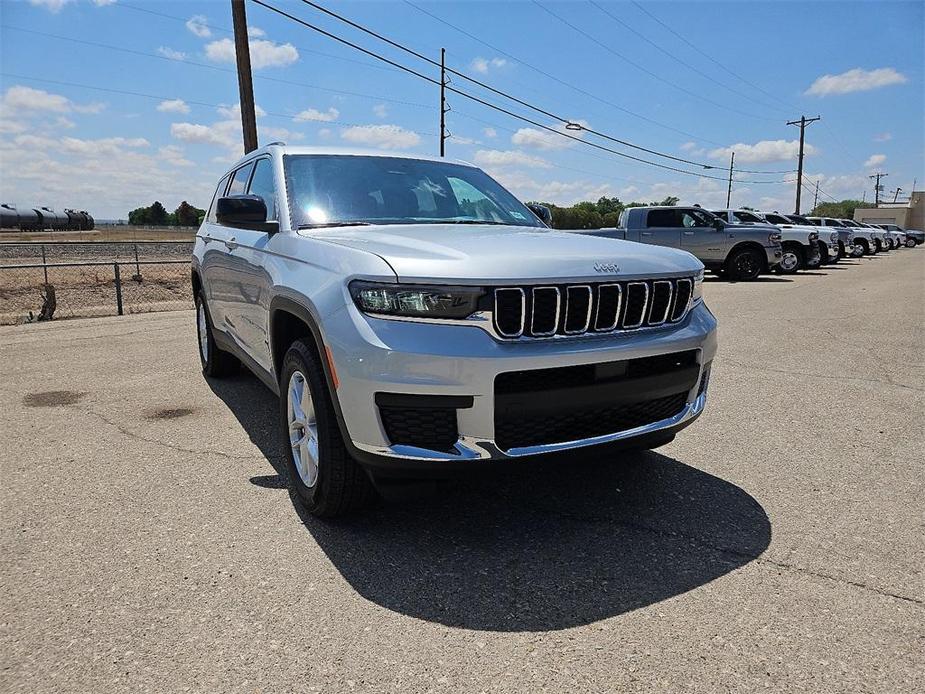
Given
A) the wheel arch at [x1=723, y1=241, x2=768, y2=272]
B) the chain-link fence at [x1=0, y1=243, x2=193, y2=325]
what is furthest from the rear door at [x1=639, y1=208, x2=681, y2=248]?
the chain-link fence at [x1=0, y1=243, x2=193, y2=325]

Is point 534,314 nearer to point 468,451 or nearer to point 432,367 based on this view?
point 432,367

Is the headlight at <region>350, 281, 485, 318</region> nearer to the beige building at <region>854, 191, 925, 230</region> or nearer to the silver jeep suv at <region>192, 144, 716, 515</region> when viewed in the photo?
the silver jeep suv at <region>192, 144, 716, 515</region>

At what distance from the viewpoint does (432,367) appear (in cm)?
256

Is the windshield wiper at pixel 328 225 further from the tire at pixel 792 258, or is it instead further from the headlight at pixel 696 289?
the tire at pixel 792 258

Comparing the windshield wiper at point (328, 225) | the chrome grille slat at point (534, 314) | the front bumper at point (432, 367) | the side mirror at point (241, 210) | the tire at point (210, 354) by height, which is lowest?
the tire at point (210, 354)

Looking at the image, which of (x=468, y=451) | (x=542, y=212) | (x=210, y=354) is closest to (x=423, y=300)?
(x=468, y=451)

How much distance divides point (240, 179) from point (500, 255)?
10.2ft

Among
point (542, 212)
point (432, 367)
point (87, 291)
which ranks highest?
point (542, 212)

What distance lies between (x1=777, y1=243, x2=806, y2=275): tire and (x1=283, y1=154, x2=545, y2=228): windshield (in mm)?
18765

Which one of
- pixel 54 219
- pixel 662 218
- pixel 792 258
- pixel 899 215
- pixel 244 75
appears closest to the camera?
pixel 244 75

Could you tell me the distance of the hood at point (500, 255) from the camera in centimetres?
264

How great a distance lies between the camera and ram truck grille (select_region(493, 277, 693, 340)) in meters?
2.66

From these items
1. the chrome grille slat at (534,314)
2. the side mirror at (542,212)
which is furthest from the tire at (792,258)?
the chrome grille slat at (534,314)

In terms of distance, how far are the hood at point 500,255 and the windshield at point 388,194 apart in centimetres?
28
